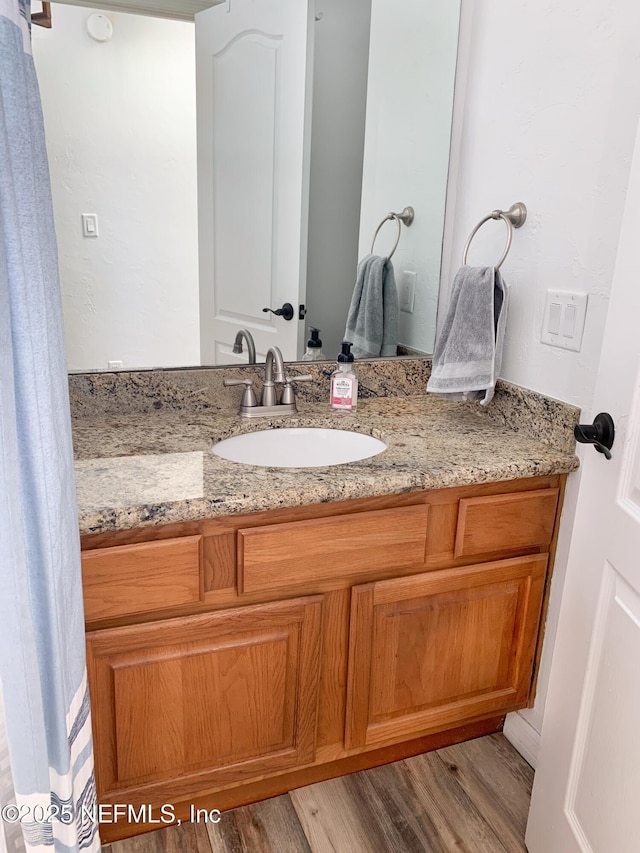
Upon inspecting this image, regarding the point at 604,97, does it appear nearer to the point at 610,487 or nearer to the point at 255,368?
the point at 610,487

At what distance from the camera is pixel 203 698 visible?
4.34ft

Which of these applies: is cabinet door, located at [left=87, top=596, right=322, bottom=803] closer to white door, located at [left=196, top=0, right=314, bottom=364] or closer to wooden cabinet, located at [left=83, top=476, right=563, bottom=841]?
wooden cabinet, located at [left=83, top=476, right=563, bottom=841]

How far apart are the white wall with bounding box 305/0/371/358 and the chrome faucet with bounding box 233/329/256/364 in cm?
16

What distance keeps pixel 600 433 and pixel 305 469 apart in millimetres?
552

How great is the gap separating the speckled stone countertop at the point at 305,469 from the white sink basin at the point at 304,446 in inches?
0.9

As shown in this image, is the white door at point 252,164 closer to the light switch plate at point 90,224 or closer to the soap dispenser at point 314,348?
the soap dispenser at point 314,348

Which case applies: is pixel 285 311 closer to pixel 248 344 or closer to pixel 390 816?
pixel 248 344

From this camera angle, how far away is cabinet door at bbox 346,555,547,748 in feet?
4.74

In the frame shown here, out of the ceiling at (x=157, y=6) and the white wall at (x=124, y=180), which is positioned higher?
the ceiling at (x=157, y=6)

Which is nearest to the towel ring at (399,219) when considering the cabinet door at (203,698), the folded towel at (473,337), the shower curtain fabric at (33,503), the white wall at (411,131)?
the white wall at (411,131)

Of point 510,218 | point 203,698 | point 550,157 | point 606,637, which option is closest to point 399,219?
point 510,218

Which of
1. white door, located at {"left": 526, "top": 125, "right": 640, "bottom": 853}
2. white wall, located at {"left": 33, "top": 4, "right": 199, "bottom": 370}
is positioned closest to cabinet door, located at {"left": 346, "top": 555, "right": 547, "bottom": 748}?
white door, located at {"left": 526, "top": 125, "right": 640, "bottom": 853}

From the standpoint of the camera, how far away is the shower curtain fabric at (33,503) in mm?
725

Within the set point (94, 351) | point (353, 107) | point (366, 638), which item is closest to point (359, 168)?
point (353, 107)
